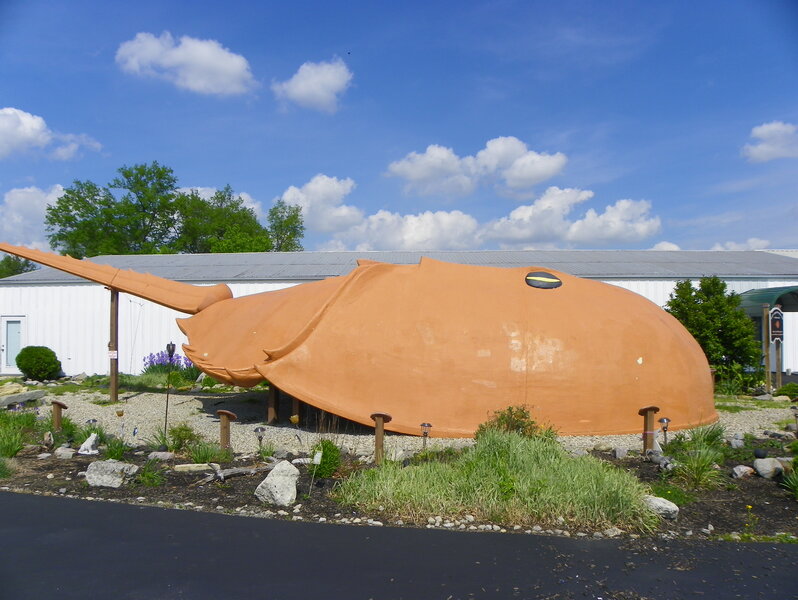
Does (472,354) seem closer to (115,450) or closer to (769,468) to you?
(769,468)

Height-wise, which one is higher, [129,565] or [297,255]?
[297,255]

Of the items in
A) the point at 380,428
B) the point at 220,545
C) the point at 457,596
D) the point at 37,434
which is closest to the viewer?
the point at 457,596

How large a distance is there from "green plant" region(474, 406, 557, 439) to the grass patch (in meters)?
1.38

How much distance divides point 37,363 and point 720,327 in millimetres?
20356

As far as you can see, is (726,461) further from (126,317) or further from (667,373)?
(126,317)

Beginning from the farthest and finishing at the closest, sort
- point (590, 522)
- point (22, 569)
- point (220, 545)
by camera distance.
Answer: point (590, 522)
point (220, 545)
point (22, 569)

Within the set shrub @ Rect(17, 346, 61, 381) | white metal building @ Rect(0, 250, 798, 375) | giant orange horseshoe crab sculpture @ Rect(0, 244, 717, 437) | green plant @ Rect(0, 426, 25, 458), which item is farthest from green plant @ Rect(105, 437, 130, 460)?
white metal building @ Rect(0, 250, 798, 375)

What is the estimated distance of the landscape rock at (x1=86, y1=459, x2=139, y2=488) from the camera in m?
7.20

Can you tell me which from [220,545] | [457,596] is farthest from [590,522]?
[220,545]

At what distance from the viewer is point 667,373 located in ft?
32.6

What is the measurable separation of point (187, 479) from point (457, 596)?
4.19 metres

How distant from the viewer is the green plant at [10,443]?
8.61m

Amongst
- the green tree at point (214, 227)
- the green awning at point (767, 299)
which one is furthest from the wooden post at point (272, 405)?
the green tree at point (214, 227)

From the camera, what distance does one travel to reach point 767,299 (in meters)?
20.2
